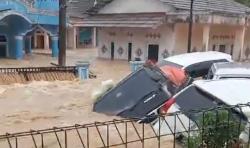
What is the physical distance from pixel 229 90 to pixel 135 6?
20640 millimetres

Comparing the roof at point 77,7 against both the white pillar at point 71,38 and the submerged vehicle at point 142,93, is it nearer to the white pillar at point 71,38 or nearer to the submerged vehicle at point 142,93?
the white pillar at point 71,38

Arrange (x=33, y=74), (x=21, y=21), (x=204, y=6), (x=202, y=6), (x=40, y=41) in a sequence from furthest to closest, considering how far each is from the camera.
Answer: (x=40, y=41) → (x=204, y=6) → (x=202, y=6) → (x=21, y=21) → (x=33, y=74)

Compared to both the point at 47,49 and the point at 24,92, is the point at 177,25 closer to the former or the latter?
the point at 24,92

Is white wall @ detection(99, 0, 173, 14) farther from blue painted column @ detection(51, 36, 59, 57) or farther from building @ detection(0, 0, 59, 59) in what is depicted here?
blue painted column @ detection(51, 36, 59, 57)

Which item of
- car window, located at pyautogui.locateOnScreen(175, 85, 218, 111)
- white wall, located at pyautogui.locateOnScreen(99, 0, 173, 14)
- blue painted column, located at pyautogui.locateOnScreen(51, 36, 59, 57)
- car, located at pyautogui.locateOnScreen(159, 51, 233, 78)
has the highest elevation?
white wall, located at pyautogui.locateOnScreen(99, 0, 173, 14)

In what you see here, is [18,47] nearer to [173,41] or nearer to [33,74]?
[173,41]

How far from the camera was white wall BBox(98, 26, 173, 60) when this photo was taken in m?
24.5

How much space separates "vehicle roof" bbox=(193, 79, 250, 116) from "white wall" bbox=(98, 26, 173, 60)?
57.6 ft

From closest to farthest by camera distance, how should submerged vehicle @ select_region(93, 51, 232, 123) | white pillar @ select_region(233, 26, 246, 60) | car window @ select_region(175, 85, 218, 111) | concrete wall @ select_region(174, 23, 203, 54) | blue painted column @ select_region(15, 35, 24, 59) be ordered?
car window @ select_region(175, 85, 218, 111) < submerged vehicle @ select_region(93, 51, 232, 123) < concrete wall @ select_region(174, 23, 203, 54) < blue painted column @ select_region(15, 35, 24, 59) < white pillar @ select_region(233, 26, 246, 60)

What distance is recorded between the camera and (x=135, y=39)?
26188 millimetres

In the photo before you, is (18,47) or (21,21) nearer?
(21,21)

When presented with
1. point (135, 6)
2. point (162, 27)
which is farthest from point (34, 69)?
point (135, 6)

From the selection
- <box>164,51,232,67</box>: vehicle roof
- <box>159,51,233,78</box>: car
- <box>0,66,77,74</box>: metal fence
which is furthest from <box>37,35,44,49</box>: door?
<box>159,51,233,78</box>: car

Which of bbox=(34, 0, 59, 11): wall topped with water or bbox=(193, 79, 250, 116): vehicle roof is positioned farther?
bbox=(34, 0, 59, 11): wall topped with water
